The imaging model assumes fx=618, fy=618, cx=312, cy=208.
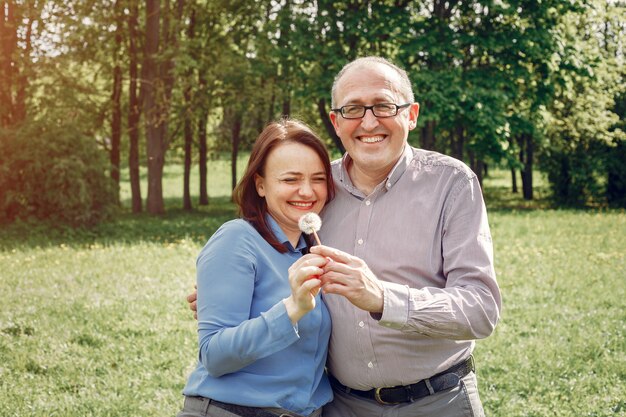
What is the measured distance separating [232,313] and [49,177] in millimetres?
13454

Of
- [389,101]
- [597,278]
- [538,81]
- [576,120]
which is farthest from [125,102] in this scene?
[389,101]

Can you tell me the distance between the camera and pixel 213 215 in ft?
68.0

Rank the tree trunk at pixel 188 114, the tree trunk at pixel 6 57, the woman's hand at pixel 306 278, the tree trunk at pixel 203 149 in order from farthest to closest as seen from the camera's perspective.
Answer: the tree trunk at pixel 203 149 < the tree trunk at pixel 188 114 < the tree trunk at pixel 6 57 < the woman's hand at pixel 306 278

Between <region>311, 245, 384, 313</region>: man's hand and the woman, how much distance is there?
0.11ft

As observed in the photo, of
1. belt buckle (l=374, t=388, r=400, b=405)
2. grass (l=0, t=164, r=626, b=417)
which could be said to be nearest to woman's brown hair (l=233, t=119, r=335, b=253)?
belt buckle (l=374, t=388, r=400, b=405)

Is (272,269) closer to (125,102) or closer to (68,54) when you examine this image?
(68,54)

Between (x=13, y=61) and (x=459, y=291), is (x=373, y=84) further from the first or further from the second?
(x=13, y=61)

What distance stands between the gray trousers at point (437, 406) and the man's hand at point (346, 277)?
775mm

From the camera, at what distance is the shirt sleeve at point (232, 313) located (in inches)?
91.6

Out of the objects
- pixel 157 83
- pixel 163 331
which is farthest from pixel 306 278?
pixel 157 83

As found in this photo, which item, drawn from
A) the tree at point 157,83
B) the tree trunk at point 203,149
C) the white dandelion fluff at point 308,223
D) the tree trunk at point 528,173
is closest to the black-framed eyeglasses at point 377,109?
the white dandelion fluff at point 308,223

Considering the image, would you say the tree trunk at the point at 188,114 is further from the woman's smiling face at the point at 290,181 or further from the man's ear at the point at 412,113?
the woman's smiling face at the point at 290,181

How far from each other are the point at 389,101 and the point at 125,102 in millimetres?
22893

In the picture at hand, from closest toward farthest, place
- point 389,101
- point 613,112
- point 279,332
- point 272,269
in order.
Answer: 1. point 279,332
2. point 272,269
3. point 389,101
4. point 613,112
